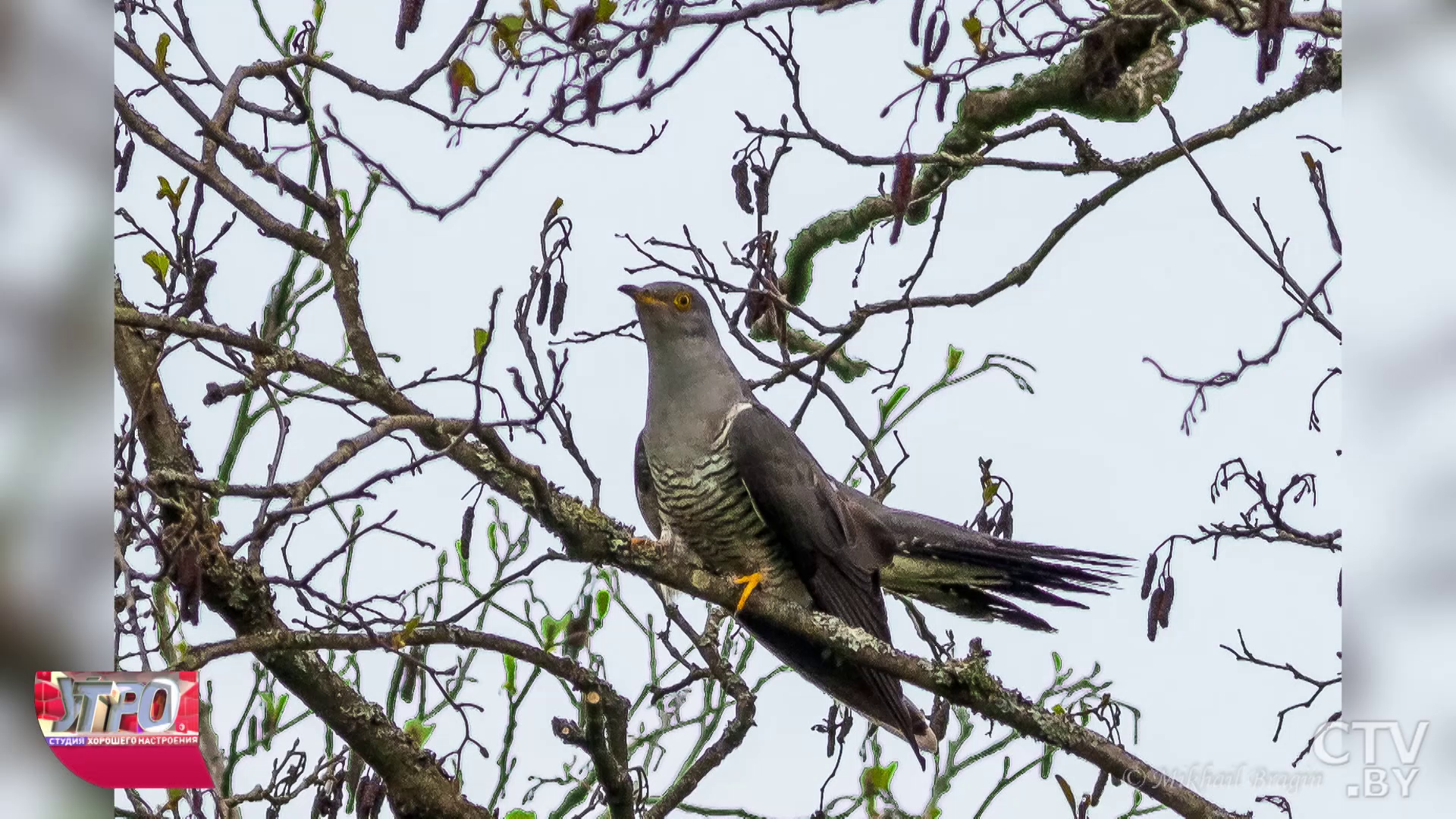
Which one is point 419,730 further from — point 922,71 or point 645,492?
point 922,71

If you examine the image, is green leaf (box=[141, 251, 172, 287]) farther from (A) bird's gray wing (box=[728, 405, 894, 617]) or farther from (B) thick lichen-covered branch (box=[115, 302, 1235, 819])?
(A) bird's gray wing (box=[728, 405, 894, 617])

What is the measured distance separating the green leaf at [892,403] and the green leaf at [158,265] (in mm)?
1949

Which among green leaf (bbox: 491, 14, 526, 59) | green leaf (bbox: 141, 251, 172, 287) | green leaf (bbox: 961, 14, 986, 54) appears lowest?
green leaf (bbox: 141, 251, 172, 287)

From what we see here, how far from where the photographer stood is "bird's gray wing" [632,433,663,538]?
447 centimetres

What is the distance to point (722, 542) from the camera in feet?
13.9

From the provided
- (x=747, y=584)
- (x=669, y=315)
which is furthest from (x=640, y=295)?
(x=747, y=584)

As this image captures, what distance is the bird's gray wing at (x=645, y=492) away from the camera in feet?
14.7

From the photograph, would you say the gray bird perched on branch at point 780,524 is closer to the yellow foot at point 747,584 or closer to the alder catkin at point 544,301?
the yellow foot at point 747,584

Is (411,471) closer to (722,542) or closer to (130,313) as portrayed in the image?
(130,313)

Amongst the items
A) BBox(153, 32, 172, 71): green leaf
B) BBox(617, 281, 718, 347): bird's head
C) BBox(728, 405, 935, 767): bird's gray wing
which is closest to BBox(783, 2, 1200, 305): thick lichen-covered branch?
BBox(617, 281, 718, 347): bird's head

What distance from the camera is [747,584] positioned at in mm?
3838

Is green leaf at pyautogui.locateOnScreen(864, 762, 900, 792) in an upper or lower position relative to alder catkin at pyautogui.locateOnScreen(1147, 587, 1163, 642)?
lower

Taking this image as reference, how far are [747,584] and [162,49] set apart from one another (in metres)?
2.10

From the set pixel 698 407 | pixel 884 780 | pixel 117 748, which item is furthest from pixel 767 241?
pixel 117 748
